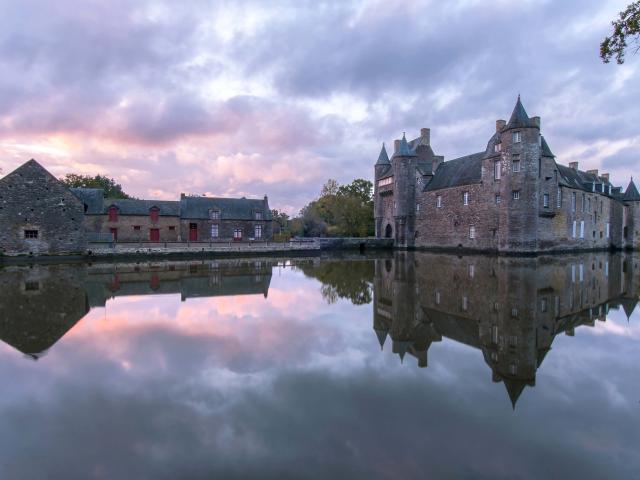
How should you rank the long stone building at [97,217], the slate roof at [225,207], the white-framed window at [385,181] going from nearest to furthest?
1. the long stone building at [97,217]
2. the slate roof at [225,207]
3. the white-framed window at [385,181]

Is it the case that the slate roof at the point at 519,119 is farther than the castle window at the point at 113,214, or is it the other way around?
the castle window at the point at 113,214

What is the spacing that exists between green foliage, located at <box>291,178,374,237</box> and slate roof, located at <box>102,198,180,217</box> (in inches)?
680

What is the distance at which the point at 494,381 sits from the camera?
464 centimetres

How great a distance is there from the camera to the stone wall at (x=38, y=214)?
862 inches

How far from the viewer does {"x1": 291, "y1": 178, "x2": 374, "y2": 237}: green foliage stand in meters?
44.7

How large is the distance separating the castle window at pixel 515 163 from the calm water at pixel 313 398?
66.3 ft

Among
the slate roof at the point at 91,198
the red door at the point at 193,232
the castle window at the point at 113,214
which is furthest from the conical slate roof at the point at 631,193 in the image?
the slate roof at the point at 91,198

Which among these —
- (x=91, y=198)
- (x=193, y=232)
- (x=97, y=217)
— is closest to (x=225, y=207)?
(x=193, y=232)

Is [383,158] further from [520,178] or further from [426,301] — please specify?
[426,301]

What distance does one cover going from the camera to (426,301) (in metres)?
9.64

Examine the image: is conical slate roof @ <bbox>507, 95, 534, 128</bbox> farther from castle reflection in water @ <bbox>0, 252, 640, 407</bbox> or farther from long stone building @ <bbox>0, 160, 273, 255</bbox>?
long stone building @ <bbox>0, 160, 273, 255</bbox>

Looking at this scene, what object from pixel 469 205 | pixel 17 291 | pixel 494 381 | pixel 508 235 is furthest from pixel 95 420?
pixel 469 205

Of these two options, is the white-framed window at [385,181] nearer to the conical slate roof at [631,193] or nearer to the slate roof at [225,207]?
the slate roof at [225,207]

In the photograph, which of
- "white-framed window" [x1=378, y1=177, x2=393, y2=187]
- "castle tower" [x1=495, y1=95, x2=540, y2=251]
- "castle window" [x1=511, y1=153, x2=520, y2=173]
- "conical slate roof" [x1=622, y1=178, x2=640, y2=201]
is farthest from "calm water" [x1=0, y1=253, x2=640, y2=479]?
"conical slate roof" [x1=622, y1=178, x2=640, y2=201]
